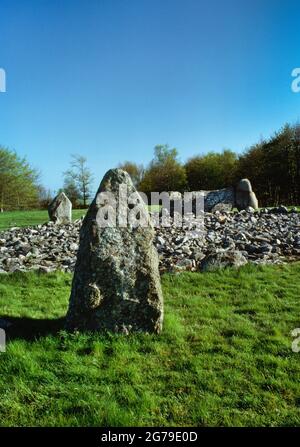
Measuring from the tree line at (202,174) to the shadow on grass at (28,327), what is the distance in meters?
34.2

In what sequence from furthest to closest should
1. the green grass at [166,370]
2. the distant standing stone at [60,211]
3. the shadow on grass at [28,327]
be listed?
the distant standing stone at [60,211], the shadow on grass at [28,327], the green grass at [166,370]

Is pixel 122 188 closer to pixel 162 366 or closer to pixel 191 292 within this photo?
pixel 162 366

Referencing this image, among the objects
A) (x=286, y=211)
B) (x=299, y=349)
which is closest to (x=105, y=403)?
(x=299, y=349)

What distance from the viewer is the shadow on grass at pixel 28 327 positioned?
5.46 metres

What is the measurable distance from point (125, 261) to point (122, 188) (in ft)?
3.52

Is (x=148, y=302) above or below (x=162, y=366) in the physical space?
above

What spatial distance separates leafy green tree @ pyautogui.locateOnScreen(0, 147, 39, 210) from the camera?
44.9 m

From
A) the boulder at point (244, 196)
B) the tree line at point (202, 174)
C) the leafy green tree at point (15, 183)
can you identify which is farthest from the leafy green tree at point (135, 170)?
the boulder at point (244, 196)

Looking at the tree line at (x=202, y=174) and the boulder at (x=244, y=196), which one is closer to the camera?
the boulder at (x=244, y=196)

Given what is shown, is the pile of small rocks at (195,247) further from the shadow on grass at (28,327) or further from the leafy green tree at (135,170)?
the leafy green tree at (135,170)

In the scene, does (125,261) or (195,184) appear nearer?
(125,261)

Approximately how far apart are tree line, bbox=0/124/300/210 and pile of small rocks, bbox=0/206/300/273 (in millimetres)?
22504

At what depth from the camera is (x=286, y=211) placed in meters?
21.5

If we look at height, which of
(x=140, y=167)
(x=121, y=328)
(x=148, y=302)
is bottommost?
(x=121, y=328)
